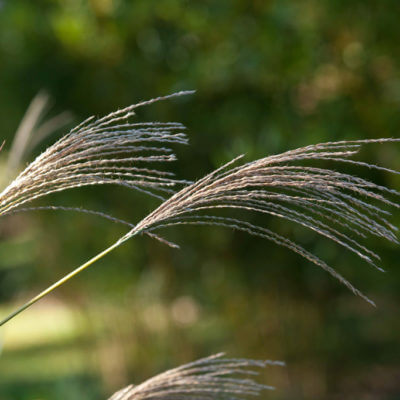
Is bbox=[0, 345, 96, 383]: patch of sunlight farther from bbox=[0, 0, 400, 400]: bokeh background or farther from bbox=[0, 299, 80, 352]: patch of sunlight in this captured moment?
bbox=[0, 0, 400, 400]: bokeh background

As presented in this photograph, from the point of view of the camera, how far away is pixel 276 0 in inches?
142

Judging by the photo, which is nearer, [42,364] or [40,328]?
[42,364]

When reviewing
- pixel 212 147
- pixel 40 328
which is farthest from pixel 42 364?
pixel 212 147

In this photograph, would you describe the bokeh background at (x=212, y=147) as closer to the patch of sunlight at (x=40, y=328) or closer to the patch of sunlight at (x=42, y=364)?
the patch of sunlight at (x=42, y=364)

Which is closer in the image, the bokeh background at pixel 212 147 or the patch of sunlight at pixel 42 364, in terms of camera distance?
the bokeh background at pixel 212 147

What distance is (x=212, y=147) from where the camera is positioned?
459 cm

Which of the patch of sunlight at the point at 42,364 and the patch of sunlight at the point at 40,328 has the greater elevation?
the patch of sunlight at the point at 40,328

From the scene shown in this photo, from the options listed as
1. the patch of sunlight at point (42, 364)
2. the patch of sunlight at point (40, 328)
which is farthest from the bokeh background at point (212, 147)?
the patch of sunlight at point (40, 328)

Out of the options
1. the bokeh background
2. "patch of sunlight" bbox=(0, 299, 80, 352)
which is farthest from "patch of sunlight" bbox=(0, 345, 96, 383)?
the bokeh background

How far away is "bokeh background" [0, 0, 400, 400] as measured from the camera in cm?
378

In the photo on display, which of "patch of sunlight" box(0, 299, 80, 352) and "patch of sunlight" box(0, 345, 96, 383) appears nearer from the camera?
"patch of sunlight" box(0, 345, 96, 383)

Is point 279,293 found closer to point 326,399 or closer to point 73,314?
point 326,399

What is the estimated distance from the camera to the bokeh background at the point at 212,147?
149 inches

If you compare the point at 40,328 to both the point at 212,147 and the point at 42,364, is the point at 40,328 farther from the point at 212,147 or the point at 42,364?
the point at 212,147
